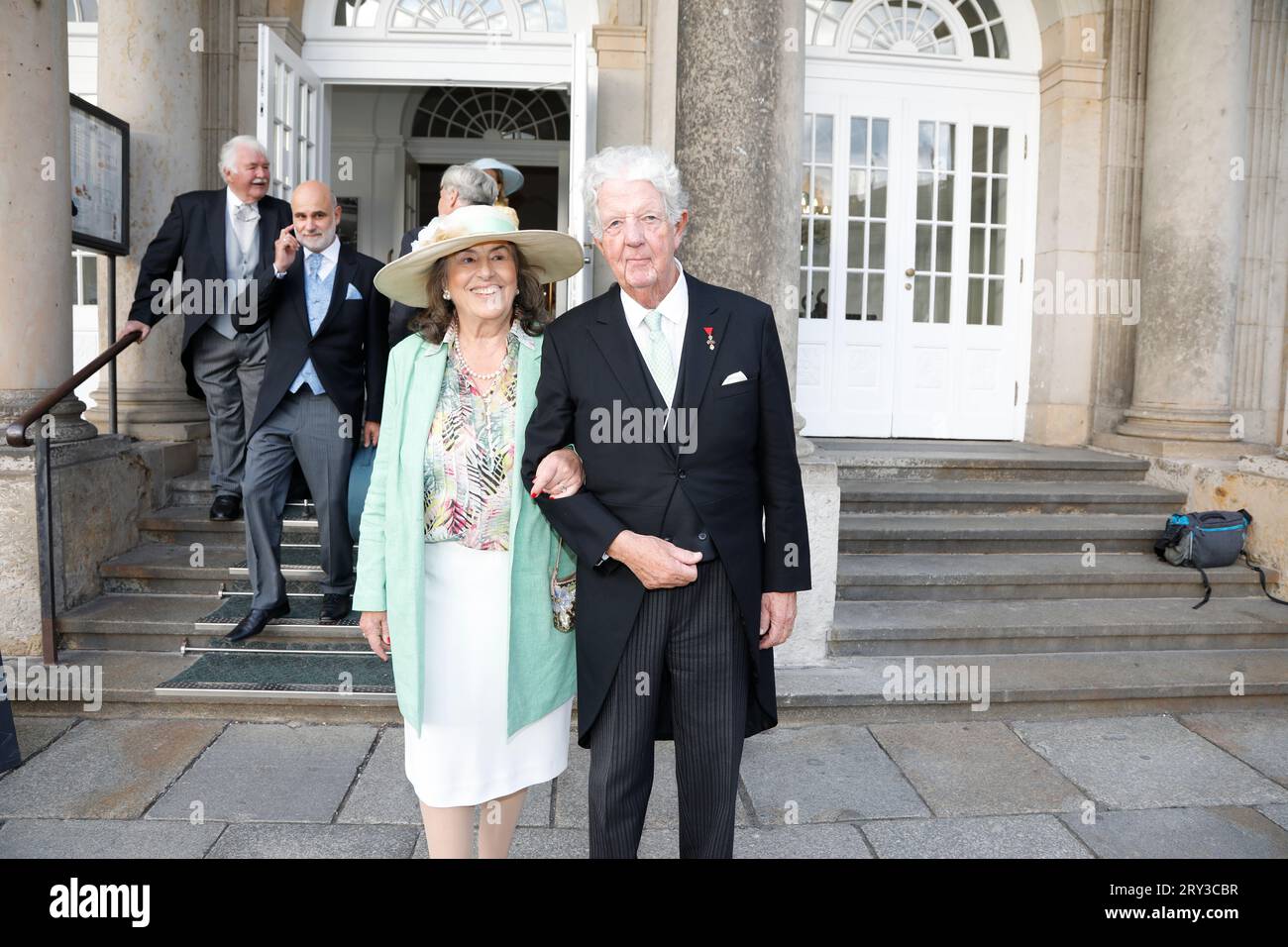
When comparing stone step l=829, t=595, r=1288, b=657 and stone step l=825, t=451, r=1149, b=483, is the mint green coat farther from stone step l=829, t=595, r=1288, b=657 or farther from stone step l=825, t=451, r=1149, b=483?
stone step l=825, t=451, r=1149, b=483

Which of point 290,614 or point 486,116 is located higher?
point 486,116

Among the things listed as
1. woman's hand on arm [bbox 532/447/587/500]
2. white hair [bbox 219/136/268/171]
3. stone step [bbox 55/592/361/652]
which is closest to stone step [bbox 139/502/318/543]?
stone step [bbox 55/592/361/652]

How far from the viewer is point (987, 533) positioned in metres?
5.95

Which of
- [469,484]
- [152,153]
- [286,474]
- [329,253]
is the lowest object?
[286,474]

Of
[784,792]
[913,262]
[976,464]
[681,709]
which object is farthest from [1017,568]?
[681,709]

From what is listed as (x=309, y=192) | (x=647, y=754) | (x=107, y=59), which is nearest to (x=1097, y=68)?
(x=309, y=192)

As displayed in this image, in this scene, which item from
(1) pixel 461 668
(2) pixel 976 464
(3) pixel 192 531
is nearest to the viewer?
(1) pixel 461 668

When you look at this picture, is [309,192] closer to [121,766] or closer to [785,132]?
[785,132]

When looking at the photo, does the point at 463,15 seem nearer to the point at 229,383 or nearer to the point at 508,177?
the point at 508,177

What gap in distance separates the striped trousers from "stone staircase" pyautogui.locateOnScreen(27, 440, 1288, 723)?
2088mm

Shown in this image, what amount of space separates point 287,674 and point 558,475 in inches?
109

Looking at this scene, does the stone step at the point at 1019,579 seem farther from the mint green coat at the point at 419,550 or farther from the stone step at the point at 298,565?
the mint green coat at the point at 419,550

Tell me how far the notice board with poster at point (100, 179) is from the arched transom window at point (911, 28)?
5168 millimetres

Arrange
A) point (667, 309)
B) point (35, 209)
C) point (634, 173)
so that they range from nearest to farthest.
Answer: point (634, 173) → point (667, 309) → point (35, 209)
